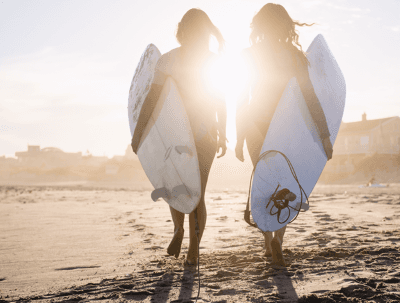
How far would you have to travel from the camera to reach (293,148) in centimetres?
275

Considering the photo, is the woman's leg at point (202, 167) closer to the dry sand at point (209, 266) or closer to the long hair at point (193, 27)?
the dry sand at point (209, 266)

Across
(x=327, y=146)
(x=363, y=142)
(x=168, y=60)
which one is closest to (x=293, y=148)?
(x=327, y=146)

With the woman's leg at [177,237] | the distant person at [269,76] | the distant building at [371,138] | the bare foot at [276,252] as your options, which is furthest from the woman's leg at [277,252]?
the distant building at [371,138]

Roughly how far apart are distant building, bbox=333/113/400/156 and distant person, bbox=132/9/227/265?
28.1m

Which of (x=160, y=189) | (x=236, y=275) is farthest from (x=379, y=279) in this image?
(x=160, y=189)

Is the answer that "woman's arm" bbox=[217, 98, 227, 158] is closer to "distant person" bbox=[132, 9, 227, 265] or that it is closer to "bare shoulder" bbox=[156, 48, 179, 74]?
"distant person" bbox=[132, 9, 227, 265]

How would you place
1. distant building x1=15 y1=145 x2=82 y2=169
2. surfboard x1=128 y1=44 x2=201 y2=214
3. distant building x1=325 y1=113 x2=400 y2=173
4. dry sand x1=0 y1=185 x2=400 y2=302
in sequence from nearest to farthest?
1. dry sand x1=0 y1=185 x2=400 y2=302
2. surfboard x1=128 y1=44 x2=201 y2=214
3. distant building x1=325 y1=113 x2=400 y2=173
4. distant building x1=15 y1=145 x2=82 y2=169

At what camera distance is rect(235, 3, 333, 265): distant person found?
278cm

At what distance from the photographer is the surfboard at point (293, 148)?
8.37 feet

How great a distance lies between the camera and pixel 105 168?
4138cm

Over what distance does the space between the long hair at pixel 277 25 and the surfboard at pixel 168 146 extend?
3.02ft

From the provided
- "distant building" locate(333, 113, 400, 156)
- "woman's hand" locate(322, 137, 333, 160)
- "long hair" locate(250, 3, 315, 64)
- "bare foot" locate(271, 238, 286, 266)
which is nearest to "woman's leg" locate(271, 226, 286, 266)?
"bare foot" locate(271, 238, 286, 266)

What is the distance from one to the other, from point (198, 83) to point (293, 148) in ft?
3.11

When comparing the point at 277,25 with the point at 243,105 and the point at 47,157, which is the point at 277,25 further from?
the point at 47,157
